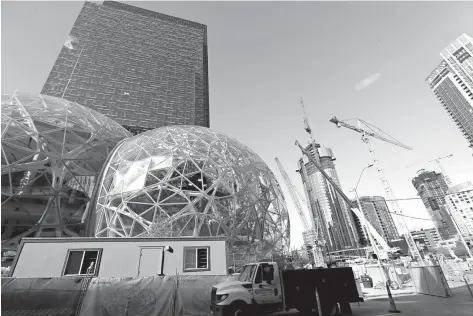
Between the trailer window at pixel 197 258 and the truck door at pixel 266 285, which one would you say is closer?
the truck door at pixel 266 285

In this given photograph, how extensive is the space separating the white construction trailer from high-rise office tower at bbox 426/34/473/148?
15917cm

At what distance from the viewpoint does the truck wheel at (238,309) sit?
28.1 feet

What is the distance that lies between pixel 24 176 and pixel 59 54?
52848 millimetres

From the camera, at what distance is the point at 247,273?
1048cm

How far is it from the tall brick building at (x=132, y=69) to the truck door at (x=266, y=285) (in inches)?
2020

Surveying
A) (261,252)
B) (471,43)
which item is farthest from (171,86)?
(471,43)

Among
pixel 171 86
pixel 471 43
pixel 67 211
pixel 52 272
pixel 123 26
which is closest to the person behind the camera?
pixel 52 272

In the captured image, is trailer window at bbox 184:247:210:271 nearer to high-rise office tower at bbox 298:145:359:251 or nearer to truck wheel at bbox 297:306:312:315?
truck wheel at bbox 297:306:312:315

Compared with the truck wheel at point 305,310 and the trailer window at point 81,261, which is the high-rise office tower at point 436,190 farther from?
the trailer window at point 81,261

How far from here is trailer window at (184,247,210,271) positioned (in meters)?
13.3

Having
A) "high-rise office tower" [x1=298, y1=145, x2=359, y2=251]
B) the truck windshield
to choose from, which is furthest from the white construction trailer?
"high-rise office tower" [x1=298, y1=145, x2=359, y2=251]

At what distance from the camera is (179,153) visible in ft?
76.7

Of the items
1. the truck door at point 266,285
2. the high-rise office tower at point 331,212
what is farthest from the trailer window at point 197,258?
the high-rise office tower at point 331,212

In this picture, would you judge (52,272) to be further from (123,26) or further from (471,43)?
(471,43)
